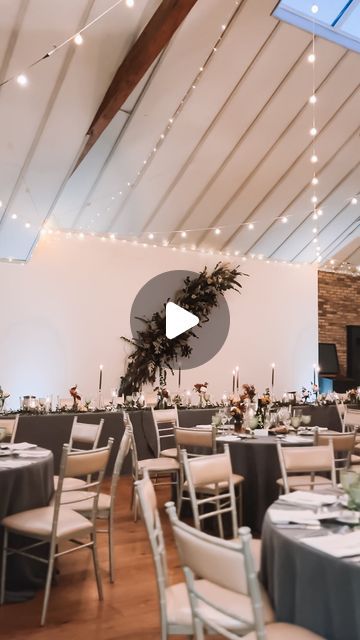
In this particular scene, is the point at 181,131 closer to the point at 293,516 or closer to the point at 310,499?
the point at 310,499

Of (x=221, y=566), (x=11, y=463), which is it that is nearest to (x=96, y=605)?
(x=11, y=463)

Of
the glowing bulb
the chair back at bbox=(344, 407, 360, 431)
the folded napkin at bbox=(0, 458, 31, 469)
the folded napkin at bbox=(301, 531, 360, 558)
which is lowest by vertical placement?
the folded napkin at bbox=(301, 531, 360, 558)


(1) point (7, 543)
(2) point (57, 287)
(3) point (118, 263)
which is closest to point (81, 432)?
(1) point (7, 543)

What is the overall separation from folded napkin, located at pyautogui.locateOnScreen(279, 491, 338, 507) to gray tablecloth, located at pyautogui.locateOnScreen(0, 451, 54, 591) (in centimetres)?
170

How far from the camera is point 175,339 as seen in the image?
944 cm

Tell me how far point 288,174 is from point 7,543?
7452 mm

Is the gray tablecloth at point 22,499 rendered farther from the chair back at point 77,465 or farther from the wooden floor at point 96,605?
the chair back at point 77,465

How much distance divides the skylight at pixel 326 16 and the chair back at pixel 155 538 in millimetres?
6225

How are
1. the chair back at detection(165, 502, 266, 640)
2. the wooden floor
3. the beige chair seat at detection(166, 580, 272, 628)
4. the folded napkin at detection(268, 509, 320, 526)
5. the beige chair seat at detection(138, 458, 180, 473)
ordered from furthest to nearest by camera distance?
the beige chair seat at detection(138, 458, 180, 473) → the wooden floor → the folded napkin at detection(268, 509, 320, 526) → the beige chair seat at detection(166, 580, 272, 628) → the chair back at detection(165, 502, 266, 640)

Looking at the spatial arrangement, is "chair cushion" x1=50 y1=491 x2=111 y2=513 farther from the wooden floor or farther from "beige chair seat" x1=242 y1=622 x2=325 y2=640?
"beige chair seat" x1=242 y1=622 x2=325 y2=640
